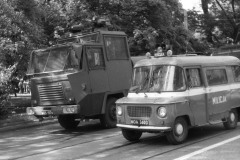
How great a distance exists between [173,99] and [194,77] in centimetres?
129

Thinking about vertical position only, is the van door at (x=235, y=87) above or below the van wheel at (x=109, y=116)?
above

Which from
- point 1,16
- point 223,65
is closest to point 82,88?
point 223,65

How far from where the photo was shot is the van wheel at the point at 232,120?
1122 centimetres

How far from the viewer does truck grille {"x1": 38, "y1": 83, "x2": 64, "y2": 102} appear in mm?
12203

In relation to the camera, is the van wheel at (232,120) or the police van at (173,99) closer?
the police van at (173,99)

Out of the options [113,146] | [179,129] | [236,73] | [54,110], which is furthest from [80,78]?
[236,73]

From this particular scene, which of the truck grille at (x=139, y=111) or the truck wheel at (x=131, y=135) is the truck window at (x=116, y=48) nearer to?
the truck wheel at (x=131, y=135)

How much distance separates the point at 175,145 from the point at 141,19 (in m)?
13.5

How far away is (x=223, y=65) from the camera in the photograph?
11.5 m

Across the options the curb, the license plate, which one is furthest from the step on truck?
the license plate

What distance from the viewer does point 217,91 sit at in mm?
10750

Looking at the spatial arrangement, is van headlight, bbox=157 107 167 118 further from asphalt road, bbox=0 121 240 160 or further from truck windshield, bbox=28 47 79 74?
truck windshield, bbox=28 47 79 74

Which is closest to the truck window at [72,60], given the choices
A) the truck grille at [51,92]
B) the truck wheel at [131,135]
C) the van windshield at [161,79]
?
the truck grille at [51,92]

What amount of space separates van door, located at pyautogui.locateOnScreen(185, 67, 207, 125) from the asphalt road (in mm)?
591
